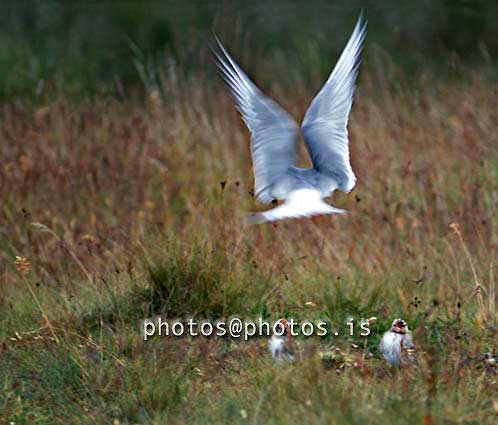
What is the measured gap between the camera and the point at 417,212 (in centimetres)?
704

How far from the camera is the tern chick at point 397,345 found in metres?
4.62

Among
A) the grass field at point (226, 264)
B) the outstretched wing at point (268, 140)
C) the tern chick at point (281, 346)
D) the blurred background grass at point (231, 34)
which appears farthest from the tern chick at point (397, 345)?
the blurred background grass at point (231, 34)

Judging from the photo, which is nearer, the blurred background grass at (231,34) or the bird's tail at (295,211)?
the bird's tail at (295,211)

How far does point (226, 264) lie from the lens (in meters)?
5.46

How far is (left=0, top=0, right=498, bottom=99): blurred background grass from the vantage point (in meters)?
11.1

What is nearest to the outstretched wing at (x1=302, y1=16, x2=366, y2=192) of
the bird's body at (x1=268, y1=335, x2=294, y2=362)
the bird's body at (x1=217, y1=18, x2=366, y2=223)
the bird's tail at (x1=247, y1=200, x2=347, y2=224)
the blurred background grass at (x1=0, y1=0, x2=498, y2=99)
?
the bird's body at (x1=217, y1=18, x2=366, y2=223)

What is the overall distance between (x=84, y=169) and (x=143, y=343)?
3.21 metres

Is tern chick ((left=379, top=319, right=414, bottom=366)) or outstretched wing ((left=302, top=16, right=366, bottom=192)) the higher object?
outstretched wing ((left=302, top=16, right=366, bottom=192))

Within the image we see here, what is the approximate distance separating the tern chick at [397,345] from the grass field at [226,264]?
0.05m

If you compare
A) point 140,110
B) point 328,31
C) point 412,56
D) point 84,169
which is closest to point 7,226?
point 84,169

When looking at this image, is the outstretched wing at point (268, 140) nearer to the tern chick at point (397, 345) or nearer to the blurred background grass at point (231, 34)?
the tern chick at point (397, 345)

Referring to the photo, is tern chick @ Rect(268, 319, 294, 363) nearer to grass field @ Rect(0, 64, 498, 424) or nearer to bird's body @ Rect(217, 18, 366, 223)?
grass field @ Rect(0, 64, 498, 424)

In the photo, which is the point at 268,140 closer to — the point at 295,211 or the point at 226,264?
the point at 295,211

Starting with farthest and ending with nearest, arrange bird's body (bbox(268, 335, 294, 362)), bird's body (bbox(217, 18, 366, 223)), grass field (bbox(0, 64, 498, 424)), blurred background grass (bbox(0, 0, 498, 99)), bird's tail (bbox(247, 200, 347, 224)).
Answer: blurred background grass (bbox(0, 0, 498, 99))
bird's body (bbox(217, 18, 366, 223))
bird's tail (bbox(247, 200, 347, 224))
bird's body (bbox(268, 335, 294, 362))
grass field (bbox(0, 64, 498, 424))
